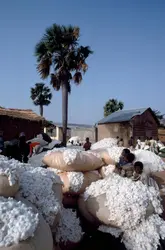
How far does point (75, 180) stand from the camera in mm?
3000

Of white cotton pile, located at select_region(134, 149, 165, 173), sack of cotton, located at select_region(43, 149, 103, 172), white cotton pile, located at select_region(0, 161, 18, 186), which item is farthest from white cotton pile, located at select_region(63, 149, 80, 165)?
white cotton pile, located at select_region(0, 161, 18, 186)

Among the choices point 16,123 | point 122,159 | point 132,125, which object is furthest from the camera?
point 132,125

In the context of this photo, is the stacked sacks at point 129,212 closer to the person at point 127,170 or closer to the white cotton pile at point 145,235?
the white cotton pile at point 145,235

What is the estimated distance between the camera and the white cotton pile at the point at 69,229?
234 centimetres

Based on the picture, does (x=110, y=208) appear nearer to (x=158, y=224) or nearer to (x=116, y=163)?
(x=158, y=224)

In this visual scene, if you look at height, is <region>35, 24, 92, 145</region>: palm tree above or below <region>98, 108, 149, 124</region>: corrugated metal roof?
above

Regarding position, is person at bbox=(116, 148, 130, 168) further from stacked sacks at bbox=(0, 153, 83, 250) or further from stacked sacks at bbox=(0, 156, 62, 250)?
stacked sacks at bbox=(0, 156, 62, 250)

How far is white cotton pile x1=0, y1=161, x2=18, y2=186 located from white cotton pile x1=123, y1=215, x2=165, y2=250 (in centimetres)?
107

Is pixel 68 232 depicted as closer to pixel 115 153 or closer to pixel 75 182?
pixel 75 182

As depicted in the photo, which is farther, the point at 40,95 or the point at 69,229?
the point at 40,95

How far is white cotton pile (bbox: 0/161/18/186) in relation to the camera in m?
1.75

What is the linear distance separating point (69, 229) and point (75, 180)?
0.66 metres

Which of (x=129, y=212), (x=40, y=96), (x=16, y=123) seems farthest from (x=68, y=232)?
(x=40, y=96)

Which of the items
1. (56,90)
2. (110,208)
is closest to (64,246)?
(110,208)
